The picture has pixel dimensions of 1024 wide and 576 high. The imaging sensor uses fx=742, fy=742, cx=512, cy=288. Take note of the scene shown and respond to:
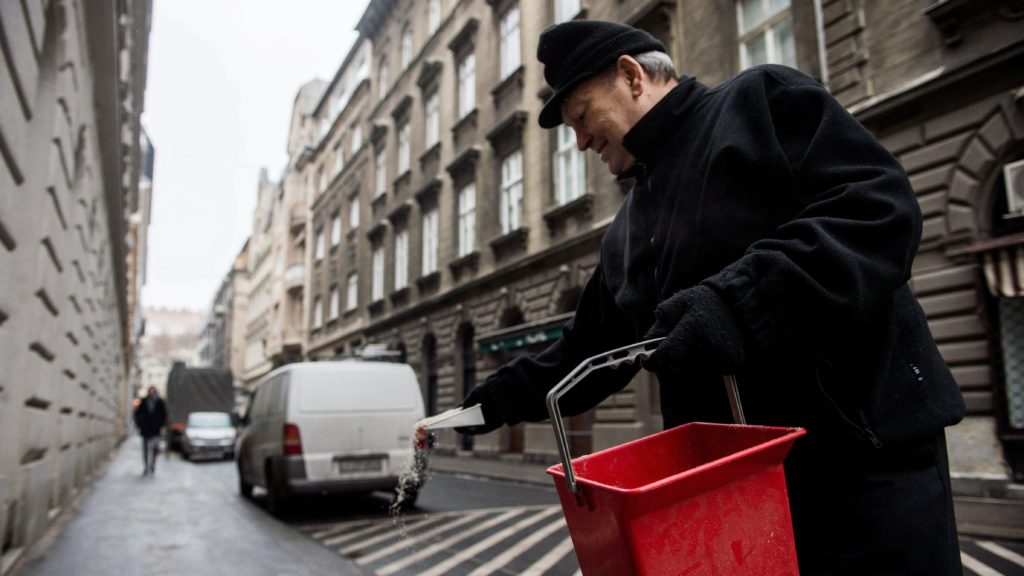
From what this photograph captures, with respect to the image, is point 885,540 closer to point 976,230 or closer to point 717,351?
point 717,351

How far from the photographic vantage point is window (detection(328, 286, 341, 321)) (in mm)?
35031

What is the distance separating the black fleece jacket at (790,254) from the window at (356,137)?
32444mm

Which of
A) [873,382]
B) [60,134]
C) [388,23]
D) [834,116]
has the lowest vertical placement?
[873,382]

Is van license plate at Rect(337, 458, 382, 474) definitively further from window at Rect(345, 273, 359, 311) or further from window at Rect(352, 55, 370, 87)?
window at Rect(352, 55, 370, 87)

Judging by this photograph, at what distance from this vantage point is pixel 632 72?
6.28 feet

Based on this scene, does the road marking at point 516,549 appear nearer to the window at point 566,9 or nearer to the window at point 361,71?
the window at point 566,9

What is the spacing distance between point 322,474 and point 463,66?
16.5 metres

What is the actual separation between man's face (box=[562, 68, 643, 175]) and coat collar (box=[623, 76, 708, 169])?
0.06 metres

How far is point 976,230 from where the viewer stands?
8.45m

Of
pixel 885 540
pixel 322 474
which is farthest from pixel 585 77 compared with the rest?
pixel 322 474

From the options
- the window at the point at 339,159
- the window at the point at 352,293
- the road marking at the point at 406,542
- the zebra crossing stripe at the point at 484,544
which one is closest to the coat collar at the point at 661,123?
the zebra crossing stripe at the point at 484,544

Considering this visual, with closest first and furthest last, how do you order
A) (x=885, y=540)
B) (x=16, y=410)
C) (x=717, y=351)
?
(x=717, y=351) → (x=885, y=540) → (x=16, y=410)

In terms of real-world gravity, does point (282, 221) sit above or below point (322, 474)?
above

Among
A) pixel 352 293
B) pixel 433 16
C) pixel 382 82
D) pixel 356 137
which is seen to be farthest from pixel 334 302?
pixel 433 16
